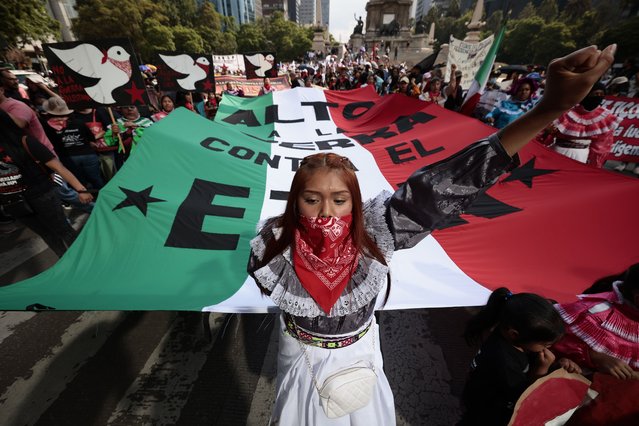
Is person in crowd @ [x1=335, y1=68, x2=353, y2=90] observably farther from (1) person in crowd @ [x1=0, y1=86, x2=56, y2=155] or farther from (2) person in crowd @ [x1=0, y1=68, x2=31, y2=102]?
(1) person in crowd @ [x1=0, y1=86, x2=56, y2=155]

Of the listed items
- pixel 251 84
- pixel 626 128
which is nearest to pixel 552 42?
pixel 626 128

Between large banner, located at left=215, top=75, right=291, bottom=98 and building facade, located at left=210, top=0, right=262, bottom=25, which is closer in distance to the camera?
large banner, located at left=215, top=75, right=291, bottom=98

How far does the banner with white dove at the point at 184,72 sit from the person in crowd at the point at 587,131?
650cm

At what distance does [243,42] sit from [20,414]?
6452 cm

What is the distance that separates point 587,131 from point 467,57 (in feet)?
13.1

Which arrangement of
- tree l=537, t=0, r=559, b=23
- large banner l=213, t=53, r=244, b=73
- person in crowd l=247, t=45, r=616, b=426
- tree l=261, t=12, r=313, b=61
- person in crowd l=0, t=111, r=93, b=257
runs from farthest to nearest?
tree l=261, t=12, r=313, b=61 → tree l=537, t=0, r=559, b=23 → large banner l=213, t=53, r=244, b=73 → person in crowd l=0, t=111, r=93, b=257 → person in crowd l=247, t=45, r=616, b=426

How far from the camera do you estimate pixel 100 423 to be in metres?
2.10

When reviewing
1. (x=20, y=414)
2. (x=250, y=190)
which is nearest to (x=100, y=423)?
(x=20, y=414)

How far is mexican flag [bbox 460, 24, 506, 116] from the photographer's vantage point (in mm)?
3332

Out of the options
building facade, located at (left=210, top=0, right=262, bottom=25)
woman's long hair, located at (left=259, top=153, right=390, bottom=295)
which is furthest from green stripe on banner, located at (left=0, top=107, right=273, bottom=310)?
building facade, located at (left=210, top=0, right=262, bottom=25)

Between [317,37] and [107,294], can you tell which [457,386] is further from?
[317,37]

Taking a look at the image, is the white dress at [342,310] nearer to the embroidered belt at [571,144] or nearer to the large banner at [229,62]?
the embroidered belt at [571,144]

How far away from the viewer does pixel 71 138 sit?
4598mm

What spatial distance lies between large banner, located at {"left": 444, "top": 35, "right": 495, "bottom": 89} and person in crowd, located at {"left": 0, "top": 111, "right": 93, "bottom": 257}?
7.52 metres
